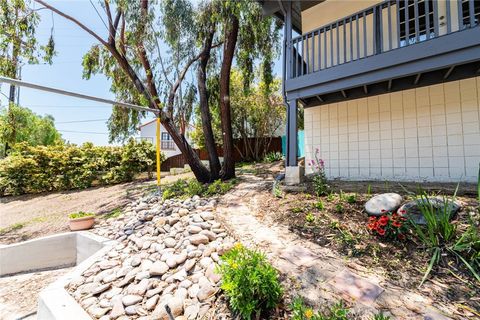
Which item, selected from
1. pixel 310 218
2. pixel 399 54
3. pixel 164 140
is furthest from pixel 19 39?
pixel 164 140

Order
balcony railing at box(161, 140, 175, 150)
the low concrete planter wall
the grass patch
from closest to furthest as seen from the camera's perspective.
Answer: the low concrete planter wall
the grass patch
balcony railing at box(161, 140, 175, 150)

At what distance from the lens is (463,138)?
4.20 m

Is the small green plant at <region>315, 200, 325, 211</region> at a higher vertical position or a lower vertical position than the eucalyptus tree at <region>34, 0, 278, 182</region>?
lower

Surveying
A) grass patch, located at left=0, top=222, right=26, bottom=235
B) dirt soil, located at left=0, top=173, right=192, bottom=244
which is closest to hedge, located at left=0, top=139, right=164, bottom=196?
dirt soil, located at left=0, top=173, right=192, bottom=244

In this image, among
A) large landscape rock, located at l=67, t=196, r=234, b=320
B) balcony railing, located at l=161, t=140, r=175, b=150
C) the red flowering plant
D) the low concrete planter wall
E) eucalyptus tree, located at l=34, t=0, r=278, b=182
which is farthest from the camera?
balcony railing, located at l=161, t=140, r=175, b=150

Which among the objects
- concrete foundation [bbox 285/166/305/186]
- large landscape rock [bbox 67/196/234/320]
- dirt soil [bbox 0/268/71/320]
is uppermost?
concrete foundation [bbox 285/166/305/186]

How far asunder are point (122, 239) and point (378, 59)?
A: 5.28m

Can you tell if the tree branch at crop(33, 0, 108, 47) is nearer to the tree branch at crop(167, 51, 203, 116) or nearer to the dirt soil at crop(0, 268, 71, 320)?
the tree branch at crop(167, 51, 203, 116)

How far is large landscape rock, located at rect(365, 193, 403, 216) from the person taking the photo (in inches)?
113

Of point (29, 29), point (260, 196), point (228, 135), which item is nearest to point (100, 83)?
point (29, 29)

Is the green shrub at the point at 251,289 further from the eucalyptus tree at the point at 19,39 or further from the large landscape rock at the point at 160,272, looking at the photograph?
the eucalyptus tree at the point at 19,39

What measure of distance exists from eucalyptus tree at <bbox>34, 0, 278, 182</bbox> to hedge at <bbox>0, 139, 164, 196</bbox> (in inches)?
135

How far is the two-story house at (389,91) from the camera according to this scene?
363 centimetres

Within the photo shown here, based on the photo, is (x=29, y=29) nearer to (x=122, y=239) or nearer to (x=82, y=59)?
(x=82, y=59)
